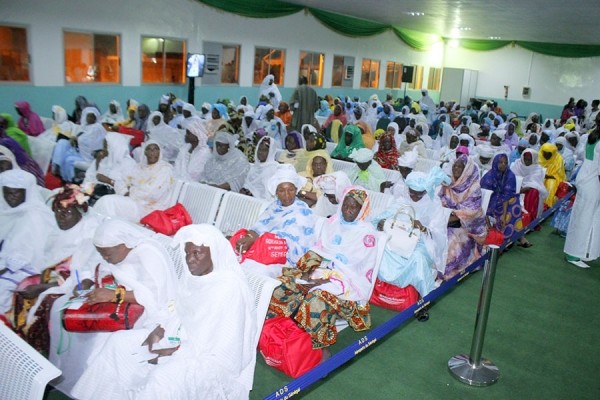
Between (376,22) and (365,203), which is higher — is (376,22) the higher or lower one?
the higher one

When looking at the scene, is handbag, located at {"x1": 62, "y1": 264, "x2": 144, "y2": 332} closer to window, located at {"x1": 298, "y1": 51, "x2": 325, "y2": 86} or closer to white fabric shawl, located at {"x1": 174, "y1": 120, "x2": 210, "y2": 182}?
white fabric shawl, located at {"x1": 174, "y1": 120, "x2": 210, "y2": 182}

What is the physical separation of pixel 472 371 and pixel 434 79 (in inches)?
858

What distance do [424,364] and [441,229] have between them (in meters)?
1.25

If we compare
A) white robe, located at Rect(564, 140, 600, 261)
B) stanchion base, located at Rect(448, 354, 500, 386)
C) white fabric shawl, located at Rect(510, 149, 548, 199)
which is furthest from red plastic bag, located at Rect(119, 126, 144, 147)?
white robe, located at Rect(564, 140, 600, 261)

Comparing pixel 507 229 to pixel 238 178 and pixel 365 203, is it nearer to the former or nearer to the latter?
pixel 365 203

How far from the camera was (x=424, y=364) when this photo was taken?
3.51m

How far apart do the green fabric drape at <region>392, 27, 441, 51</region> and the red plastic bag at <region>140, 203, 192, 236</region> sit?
16531 millimetres

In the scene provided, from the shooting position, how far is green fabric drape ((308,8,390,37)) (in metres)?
15.1

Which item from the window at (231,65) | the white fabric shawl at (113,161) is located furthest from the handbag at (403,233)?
the window at (231,65)

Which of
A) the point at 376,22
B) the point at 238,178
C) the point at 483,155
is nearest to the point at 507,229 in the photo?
the point at 483,155

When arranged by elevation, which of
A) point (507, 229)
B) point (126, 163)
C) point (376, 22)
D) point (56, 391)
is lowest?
point (56, 391)

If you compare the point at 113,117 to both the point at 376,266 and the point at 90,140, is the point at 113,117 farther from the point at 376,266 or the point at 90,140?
the point at 376,266

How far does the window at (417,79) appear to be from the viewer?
21.7 m

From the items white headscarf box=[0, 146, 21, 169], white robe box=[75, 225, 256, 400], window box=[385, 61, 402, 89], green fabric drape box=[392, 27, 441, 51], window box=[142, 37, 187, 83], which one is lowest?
white robe box=[75, 225, 256, 400]
